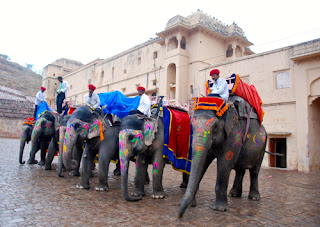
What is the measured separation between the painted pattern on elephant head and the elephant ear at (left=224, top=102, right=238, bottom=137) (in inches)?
73.1

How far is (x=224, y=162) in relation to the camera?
502 centimetres

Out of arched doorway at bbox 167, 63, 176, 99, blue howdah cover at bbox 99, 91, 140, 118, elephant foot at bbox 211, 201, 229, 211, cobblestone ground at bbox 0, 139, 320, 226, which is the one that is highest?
arched doorway at bbox 167, 63, 176, 99

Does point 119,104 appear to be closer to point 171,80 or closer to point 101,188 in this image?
point 101,188

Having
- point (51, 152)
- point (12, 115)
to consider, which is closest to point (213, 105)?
point (51, 152)

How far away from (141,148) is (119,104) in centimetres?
187

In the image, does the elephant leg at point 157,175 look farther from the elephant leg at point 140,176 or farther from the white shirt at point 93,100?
the white shirt at point 93,100

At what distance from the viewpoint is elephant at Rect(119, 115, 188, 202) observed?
5.53m

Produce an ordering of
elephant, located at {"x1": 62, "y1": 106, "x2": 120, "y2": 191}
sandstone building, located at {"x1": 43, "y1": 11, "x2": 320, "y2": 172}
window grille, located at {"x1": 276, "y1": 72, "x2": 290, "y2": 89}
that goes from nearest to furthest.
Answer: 1. elephant, located at {"x1": 62, "y1": 106, "x2": 120, "y2": 191}
2. sandstone building, located at {"x1": 43, "y1": 11, "x2": 320, "y2": 172}
3. window grille, located at {"x1": 276, "y1": 72, "x2": 290, "y2": 89}

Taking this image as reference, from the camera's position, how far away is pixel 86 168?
653 centimetres

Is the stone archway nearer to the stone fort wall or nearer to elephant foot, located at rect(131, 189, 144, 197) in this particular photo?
elephant foot, located at rect(131, 189, 144, 197)

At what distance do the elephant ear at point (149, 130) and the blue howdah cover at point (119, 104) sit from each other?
1.09m

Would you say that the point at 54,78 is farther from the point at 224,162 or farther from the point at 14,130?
the point at 224,162

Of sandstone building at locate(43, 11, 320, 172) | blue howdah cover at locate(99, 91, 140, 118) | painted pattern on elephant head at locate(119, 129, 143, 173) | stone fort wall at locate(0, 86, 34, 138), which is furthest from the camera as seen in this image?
stone fort wall at locate(0, 86, 34, 138)

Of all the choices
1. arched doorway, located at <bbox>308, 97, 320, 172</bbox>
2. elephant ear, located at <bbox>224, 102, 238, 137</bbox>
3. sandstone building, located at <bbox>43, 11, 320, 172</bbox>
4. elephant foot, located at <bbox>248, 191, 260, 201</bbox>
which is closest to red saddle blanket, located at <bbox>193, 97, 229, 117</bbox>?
elephant ear, located at <bbox>224, 102, 238, 137</bbox>
